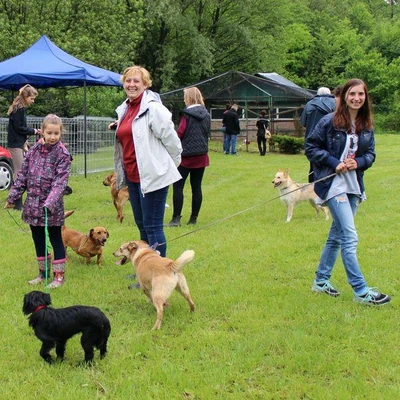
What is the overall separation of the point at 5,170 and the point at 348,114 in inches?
320

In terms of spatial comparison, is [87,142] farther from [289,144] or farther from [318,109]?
[289,144]

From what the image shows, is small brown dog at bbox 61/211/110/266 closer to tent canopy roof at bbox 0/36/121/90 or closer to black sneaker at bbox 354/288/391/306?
black sneaker at bbox 354/288/391/306

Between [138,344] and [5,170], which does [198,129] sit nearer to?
[138,344]

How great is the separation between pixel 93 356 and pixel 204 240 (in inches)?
139

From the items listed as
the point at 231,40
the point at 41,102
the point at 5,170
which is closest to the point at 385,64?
the point at 231,40

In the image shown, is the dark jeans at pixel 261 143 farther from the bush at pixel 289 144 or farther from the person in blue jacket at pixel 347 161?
the person in blue jacket at pixel 347 161

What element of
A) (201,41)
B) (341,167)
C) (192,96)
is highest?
(201,41)

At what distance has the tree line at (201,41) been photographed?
21484 millimetres

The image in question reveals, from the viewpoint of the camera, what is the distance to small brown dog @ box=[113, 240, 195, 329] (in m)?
4.01

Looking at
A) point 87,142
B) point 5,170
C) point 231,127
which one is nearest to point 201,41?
point 231,127

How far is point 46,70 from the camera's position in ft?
37.3

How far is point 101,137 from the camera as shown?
14.1 m

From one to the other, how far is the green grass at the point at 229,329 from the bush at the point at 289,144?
1395cm

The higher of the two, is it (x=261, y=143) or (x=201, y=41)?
(x=201, y=41)
